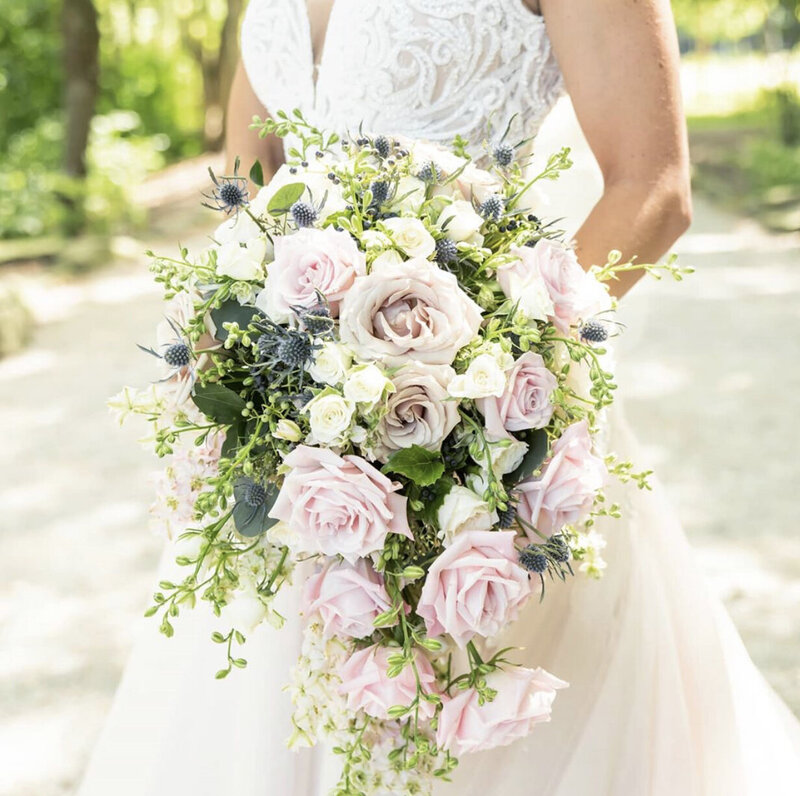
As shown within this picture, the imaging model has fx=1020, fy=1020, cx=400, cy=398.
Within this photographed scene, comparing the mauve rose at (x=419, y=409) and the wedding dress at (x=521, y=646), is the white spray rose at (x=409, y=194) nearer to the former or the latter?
the mauve rose at (x=419, y=409)

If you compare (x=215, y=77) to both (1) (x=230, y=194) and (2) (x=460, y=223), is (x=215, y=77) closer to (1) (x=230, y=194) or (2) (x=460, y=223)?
(1) (x=230, y=194)

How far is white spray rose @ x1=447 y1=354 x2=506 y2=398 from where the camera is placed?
3.93ft

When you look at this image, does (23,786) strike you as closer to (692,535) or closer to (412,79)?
(412,79)

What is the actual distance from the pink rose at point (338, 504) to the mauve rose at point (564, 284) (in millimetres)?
317

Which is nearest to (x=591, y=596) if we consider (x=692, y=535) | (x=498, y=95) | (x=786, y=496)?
(x=498, y=95)

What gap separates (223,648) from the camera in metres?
2.15

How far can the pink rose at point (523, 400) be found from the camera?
4.11 ft

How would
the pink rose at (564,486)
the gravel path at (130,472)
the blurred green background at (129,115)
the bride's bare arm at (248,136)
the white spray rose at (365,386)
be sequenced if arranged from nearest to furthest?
the white spray rose at (365,386) < the pink rose at (564,486) < the bride's bare arm at (248,136) < the gravel path at (130,472) < the blurred green background at (129,115)

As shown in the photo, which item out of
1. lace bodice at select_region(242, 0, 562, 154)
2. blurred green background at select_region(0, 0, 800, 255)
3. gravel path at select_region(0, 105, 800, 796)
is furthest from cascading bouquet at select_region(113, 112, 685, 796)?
blurred green background at select_region(0, 0, 800, 255)

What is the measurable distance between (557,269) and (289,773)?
1.19 metres

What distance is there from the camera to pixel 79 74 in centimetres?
1072

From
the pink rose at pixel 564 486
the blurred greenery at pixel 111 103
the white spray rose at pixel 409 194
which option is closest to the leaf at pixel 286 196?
the white spray rose at pixel 409 194

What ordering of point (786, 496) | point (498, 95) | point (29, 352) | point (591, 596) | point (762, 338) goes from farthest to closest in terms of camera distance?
point (29, 352) → point (762, 338) → point (786, 496) → point (591, 596) → point (498, 95)

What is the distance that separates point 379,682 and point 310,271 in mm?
539
